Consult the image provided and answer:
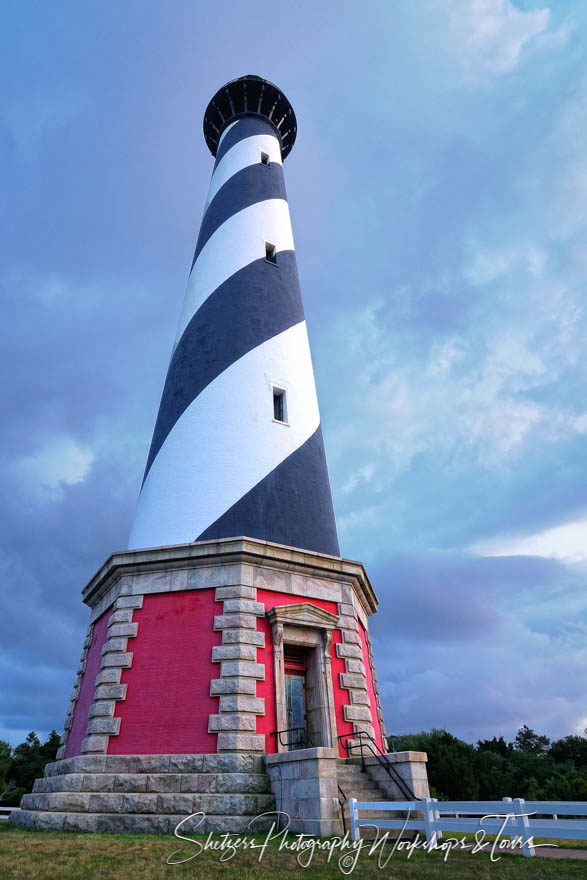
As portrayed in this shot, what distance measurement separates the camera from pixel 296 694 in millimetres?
10781

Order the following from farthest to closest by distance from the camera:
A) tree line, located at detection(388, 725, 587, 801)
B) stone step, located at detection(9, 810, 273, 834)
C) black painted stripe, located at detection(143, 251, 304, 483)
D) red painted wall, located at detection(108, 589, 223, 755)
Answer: tree line, located at detection(388, 725, 587, 801) < black painted stripe, located at detection(143, 251, 304, 483) < red painted wall, located at detection(108, 589, 223, 755) < stone step, located at detection(9, 810, 273, 834)

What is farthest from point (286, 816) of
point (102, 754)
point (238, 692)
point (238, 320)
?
point (238, 320)

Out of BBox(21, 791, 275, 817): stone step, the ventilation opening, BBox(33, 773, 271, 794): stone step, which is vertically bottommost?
BBox(21, 791, 275, 817): stone step

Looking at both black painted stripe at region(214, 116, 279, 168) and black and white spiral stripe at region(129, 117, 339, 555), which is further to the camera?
black painted stripe at region(214, 116, 279, 168)

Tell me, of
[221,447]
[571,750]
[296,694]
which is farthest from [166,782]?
[571,750]

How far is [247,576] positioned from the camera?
10.6 m

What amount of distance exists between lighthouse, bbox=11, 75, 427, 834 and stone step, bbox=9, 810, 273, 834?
0.02 metres

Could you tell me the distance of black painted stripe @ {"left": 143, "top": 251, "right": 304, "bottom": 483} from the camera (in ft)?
44.9

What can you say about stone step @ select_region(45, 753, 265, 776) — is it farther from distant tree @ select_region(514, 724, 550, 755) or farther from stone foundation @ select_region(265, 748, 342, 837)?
distant tree @ select_region(514, 724, 550, 755)

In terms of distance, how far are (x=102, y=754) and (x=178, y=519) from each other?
436 centimetres

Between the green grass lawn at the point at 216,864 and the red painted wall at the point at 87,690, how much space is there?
329cm

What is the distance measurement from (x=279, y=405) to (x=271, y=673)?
6.19 m

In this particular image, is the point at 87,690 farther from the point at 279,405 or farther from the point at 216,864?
the point at 279,405

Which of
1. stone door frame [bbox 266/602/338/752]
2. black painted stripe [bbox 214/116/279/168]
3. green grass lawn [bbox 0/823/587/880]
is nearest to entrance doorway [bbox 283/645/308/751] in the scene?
stone door frame [bbox 266/602/338/752]
